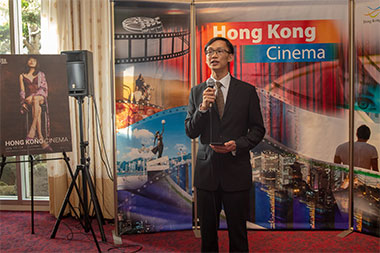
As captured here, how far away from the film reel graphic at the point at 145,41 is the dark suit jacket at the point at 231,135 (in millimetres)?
1108

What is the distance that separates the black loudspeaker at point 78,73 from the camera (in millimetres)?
3367

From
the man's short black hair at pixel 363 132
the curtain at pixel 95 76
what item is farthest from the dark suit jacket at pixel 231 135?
the curtain at pixel 95 76

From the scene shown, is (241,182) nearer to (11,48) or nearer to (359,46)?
(359,46)

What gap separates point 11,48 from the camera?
432 cm

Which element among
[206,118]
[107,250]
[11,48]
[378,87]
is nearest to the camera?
[206,118]

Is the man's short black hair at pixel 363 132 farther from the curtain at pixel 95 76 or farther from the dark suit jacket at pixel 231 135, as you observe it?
the curtain at pixel 95 76

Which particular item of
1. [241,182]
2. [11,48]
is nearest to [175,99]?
[241,182]

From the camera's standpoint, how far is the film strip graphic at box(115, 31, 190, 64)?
335 cm

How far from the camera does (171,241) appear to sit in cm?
334

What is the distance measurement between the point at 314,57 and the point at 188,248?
2.07 meters

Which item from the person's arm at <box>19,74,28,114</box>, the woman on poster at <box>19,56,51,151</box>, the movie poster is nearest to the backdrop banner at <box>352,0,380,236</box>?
the movie poster

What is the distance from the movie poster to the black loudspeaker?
6.3 inches

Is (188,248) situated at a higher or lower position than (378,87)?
lower

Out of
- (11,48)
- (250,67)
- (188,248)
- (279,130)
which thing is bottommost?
(188,248)
